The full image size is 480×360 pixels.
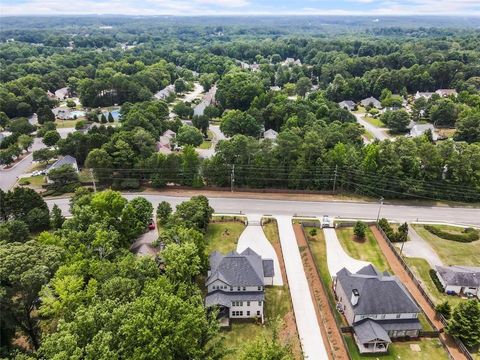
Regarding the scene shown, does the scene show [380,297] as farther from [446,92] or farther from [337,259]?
[446,92]

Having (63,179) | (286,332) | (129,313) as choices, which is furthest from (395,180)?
(63,179)

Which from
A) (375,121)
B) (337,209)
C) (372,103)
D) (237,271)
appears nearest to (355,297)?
(237,271)

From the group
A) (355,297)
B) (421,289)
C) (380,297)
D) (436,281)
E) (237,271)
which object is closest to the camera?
(355,297)

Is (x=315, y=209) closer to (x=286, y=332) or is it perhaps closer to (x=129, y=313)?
(x=286, y=332)

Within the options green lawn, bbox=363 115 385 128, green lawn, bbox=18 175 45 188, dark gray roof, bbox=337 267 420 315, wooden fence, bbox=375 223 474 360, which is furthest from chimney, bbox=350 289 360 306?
green lawn, bbox=363 115 385 128

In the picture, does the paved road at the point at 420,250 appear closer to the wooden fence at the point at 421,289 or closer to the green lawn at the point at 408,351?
the wooden fence at the point at 421,289

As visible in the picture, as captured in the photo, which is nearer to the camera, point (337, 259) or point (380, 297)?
point (380, 297)

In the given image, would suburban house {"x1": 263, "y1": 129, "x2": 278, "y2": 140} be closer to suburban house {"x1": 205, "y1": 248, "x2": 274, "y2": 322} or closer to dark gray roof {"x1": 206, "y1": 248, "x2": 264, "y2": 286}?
dark gray roof {"x1": 206, "y1": 248, "x2": 264, "y2": 286}
